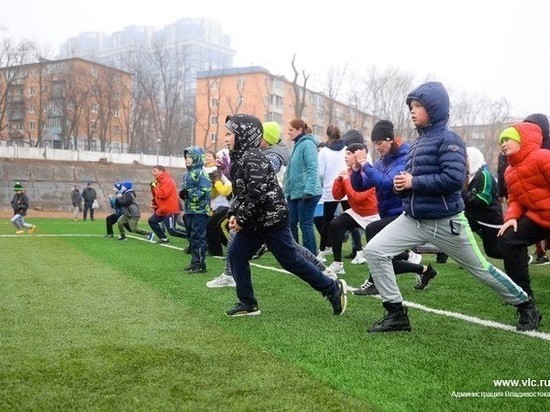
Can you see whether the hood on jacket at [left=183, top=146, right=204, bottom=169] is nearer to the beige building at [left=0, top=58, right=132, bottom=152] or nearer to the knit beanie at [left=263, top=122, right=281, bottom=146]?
the knit beanie at [left=263, top=122, right=281, bottom=146]

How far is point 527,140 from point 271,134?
147 inches

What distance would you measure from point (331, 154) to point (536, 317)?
5.55m

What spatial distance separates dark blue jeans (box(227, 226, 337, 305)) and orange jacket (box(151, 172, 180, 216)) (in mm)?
7707

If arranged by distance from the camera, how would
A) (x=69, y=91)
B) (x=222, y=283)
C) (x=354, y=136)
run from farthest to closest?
(x=69, y=91) < (x=354, y=136) < (x=222, y=283)

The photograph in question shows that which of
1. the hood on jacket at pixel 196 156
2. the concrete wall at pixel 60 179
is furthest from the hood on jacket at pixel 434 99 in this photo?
the concrete wall at pixel 60 179

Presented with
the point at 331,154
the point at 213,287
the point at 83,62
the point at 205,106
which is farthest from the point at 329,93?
the point at 213,287

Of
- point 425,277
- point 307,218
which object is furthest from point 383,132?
point 307,218

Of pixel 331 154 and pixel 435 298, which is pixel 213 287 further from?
pixel 331 154

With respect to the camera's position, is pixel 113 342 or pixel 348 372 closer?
pixel 348 372

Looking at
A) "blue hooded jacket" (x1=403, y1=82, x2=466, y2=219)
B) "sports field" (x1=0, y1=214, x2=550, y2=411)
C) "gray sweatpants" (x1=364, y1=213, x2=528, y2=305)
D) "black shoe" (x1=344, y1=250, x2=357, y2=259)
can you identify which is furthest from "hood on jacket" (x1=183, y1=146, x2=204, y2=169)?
"blue hooded jacket" (x1=403, y1=82, x2=466, y2=219)

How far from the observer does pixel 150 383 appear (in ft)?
10.6

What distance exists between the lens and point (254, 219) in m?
4.99

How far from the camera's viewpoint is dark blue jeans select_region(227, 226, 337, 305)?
508 centimetres

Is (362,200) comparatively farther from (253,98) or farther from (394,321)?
(253,98)
